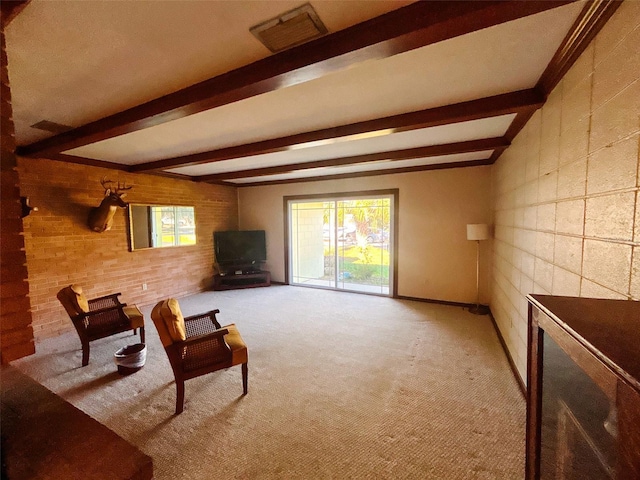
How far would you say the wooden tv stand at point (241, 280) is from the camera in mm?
5914

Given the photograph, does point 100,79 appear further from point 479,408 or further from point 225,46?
point 479,408

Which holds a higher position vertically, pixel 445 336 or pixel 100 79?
pixel 100 79

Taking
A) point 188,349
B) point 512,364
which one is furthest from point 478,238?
point 188,349

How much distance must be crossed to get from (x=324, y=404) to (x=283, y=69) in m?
2.43

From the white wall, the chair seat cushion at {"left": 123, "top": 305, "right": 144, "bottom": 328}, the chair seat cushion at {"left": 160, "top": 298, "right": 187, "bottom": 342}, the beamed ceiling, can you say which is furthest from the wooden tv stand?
the chair seat cushion at {"left": 160, "top": 298, "right": 187, "bottom": 342}

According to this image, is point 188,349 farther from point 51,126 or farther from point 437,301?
point 437,301

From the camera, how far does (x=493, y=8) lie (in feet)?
3.49

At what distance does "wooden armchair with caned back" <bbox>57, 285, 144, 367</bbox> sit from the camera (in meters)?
2.85

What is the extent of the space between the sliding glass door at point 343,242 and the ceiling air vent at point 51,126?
12.9 ft

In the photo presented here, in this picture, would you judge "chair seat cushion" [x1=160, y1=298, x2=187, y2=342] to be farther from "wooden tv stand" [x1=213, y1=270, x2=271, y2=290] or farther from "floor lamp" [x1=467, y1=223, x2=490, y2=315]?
"floor lamp" [x1=467, y1=223, x2=490, y2=315]

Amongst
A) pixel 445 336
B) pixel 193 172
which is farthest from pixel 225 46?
pixel 193 172

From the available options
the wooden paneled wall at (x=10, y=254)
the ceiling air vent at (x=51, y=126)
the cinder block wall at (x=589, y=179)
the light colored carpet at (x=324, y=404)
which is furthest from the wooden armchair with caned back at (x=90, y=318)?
the cinder block wall at (x=589, y=179)

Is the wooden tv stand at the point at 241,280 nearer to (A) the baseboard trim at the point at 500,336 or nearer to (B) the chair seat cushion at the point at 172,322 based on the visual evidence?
(A) the baseboard trim at the point at 500,336

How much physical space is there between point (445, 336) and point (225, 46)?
3.72 m
